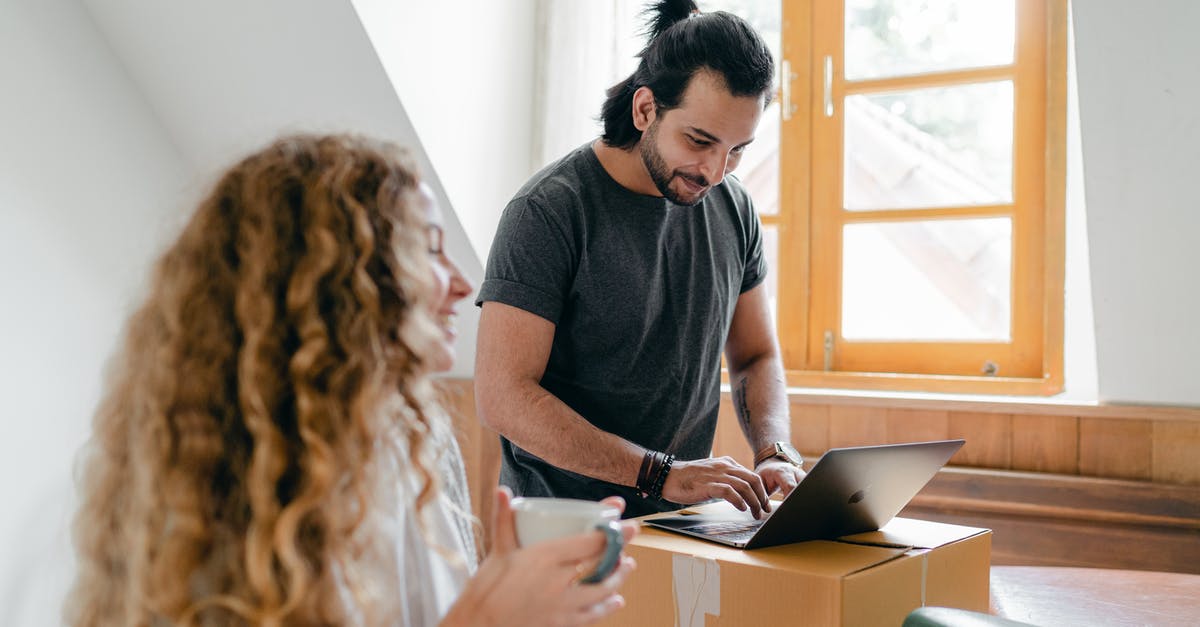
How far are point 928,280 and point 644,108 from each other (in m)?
1.23

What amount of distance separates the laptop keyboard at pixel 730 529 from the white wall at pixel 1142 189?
3.93 feet

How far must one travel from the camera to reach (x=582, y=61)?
266cm

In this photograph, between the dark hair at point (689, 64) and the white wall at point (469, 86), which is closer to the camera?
the dark hair at point (689, 64)

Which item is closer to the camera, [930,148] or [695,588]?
[695,588]

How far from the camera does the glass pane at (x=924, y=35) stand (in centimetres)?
249

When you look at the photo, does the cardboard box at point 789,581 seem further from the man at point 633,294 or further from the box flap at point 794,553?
the man at point 633,294

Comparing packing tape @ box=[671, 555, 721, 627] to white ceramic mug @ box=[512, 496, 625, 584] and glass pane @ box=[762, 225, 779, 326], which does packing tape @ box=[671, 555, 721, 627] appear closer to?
white ceramic mug @ box=[512, 496, 625, 584]

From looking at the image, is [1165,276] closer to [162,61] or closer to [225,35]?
[225,35]

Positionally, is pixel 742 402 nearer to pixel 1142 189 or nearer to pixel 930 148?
pixel 1142 189

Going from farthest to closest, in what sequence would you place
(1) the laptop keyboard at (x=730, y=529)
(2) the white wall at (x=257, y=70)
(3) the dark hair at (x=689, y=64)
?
1. (2) the white wall at (x=257, y=70)
2. (3) the dark hair at (x=689, y=64)
3. (1) the laptop keyboard at (x=730, y=529)

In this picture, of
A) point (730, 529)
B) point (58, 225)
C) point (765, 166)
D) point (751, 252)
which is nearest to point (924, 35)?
point (765, 166)

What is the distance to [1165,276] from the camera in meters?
2.06

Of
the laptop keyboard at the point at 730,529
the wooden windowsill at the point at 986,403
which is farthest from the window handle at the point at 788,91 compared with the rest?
the laptop keyboard at the point at 730,529

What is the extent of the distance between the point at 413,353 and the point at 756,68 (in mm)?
937
